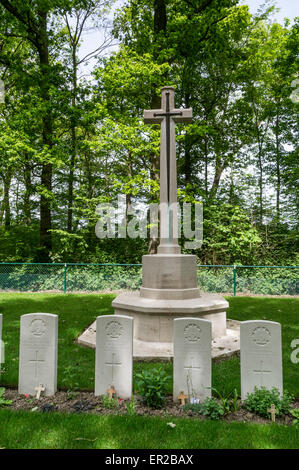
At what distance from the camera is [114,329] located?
11.4 ft


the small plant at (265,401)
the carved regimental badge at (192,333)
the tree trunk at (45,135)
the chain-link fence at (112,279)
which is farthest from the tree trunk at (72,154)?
the small plant at (265,401)

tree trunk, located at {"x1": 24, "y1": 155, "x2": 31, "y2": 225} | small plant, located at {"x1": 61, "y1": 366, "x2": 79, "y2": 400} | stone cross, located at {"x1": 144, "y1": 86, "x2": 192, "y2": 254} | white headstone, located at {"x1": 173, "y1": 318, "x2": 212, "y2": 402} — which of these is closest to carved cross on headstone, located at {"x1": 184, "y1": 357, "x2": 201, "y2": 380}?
white headstone, located at {"x1": 173, "y1": 318, "x2": 212, "y2": 402}

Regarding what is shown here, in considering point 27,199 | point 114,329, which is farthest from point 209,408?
point 27,199

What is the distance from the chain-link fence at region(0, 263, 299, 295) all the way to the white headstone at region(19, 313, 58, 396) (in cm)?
770

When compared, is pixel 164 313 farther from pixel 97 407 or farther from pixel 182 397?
pixel 97 407

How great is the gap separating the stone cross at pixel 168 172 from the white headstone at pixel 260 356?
3.23m

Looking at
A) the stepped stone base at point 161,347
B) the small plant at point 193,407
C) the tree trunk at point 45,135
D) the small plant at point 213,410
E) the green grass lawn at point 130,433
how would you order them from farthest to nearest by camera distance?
the tree trunk at point 45,135 → the stepped stone base at point 161,347 → the small plant at point 193,407 → the small plant at point 213,410 → the green grass lawn at point 130,433

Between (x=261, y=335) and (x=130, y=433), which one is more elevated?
(x=261, y=335)

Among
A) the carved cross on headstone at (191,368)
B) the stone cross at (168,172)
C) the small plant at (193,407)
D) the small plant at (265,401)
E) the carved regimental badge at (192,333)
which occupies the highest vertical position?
the stone cross at (168,172)

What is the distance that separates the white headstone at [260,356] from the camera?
3.19m

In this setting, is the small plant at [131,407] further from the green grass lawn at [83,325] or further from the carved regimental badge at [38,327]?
the carved regimental badge at [38,327]

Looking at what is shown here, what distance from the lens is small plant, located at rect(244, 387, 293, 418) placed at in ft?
9.71

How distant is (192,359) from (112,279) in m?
8.54
